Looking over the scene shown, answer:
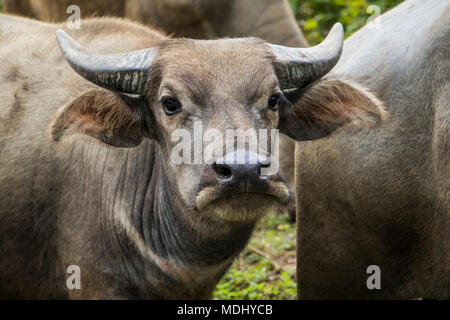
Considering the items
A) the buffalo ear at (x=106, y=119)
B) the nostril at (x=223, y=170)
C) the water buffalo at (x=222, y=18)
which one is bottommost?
the nostril at (x=223, y=170)

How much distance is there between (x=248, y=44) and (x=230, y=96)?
527mm

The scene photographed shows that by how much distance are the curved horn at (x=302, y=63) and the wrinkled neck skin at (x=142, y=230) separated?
3.37 ft

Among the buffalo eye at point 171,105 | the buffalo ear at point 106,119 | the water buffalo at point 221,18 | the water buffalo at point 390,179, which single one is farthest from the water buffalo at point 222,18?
the buffalo eye at point 171,105

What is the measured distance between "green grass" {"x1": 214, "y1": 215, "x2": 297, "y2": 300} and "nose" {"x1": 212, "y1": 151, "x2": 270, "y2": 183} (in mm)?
2511

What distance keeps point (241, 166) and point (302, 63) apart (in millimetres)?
1114

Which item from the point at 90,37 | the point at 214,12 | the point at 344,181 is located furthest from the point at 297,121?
the point at 214,12

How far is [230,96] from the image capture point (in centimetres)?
466

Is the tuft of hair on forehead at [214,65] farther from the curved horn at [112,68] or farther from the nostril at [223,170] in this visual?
the nostril at [223,170]

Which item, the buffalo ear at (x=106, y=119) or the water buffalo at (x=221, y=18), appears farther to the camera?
the water buffalo at (x=221, y=18)

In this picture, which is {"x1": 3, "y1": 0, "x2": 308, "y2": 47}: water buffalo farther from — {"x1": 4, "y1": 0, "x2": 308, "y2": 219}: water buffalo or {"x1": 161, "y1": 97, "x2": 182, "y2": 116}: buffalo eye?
{"x1": 161, "y1": 97, "x2": 182, "y2": 116}: buffalo eye

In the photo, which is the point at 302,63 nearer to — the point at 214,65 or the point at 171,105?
the point at 214,65

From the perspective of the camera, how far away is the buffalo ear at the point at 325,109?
521 centimetres

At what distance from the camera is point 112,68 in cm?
482

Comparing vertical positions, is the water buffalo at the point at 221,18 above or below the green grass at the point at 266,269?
above
